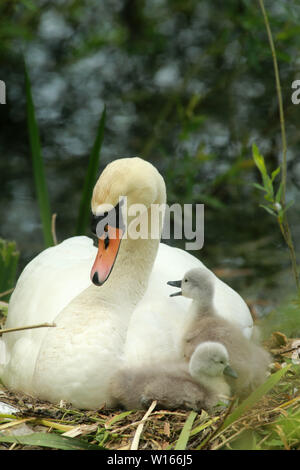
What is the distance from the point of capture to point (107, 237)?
93.2 inches

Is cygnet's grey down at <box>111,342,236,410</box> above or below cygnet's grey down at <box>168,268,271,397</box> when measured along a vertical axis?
below

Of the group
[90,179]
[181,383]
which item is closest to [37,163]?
[90,179]

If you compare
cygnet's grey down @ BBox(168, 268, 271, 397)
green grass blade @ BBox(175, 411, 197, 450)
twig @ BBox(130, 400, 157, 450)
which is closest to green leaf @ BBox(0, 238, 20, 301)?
cygnet's grey down @ BBox(168, 268, 271, 397)

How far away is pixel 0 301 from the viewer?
3.45 m

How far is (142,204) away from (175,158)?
6.40ft

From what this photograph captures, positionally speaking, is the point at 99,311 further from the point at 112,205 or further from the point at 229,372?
the point at 229,372

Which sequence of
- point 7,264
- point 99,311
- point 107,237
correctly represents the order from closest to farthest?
point 107,237 → point 99,311 → point 7,264

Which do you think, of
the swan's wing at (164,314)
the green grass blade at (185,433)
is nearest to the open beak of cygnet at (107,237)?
the swan's wing at (164,314)

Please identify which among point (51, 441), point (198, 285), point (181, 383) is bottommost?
point (51, 441)

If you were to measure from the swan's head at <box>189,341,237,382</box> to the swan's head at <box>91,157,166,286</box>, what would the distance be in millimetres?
370

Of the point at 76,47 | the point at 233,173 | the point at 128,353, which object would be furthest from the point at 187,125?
the point at 128,353

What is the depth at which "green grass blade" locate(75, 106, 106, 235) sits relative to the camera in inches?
137

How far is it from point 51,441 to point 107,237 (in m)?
0.66

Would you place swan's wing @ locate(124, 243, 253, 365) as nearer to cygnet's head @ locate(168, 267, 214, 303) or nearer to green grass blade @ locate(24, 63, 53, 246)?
cygnet's head @ locate(168, 267, 214, 303)
